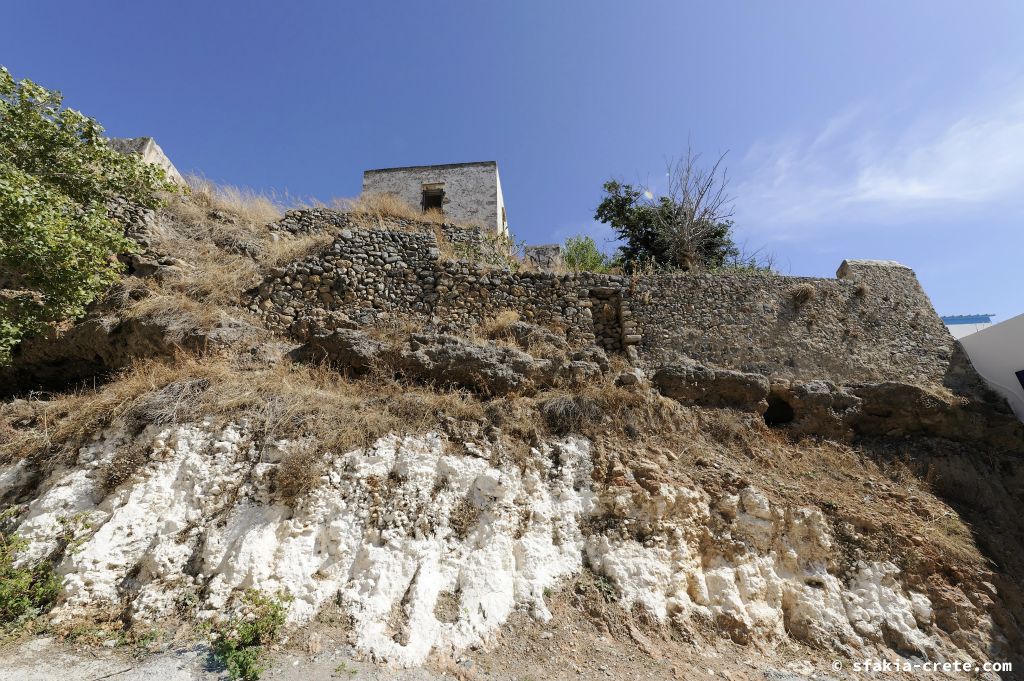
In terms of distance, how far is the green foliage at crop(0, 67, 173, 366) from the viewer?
560cm

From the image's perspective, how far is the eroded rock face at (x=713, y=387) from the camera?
7.57 metres

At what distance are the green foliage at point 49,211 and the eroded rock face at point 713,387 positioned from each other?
26.2 ft

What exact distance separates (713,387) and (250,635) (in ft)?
21.5

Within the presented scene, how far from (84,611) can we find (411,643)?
2.77m

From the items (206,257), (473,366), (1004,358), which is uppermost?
(206,257)

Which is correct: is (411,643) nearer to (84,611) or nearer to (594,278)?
(84,611)

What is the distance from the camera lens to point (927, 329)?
371 inches

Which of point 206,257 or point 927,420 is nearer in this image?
point 927,420

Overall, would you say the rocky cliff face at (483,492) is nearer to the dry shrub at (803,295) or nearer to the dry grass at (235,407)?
the dry grass at (235,407)

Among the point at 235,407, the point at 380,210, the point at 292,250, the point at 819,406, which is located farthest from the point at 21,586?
the point at 819,406

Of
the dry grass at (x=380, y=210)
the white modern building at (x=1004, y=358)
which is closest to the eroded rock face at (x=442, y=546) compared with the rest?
the white modern building at (x=1004, y=358)

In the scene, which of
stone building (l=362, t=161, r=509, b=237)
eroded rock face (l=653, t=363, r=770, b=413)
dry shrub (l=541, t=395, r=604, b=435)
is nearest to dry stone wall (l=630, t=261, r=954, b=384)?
eroded rock face (l=653, t=363, r=770, b=413)

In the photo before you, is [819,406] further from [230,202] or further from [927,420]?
[230,202]

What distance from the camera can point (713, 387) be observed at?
25.0 feet
